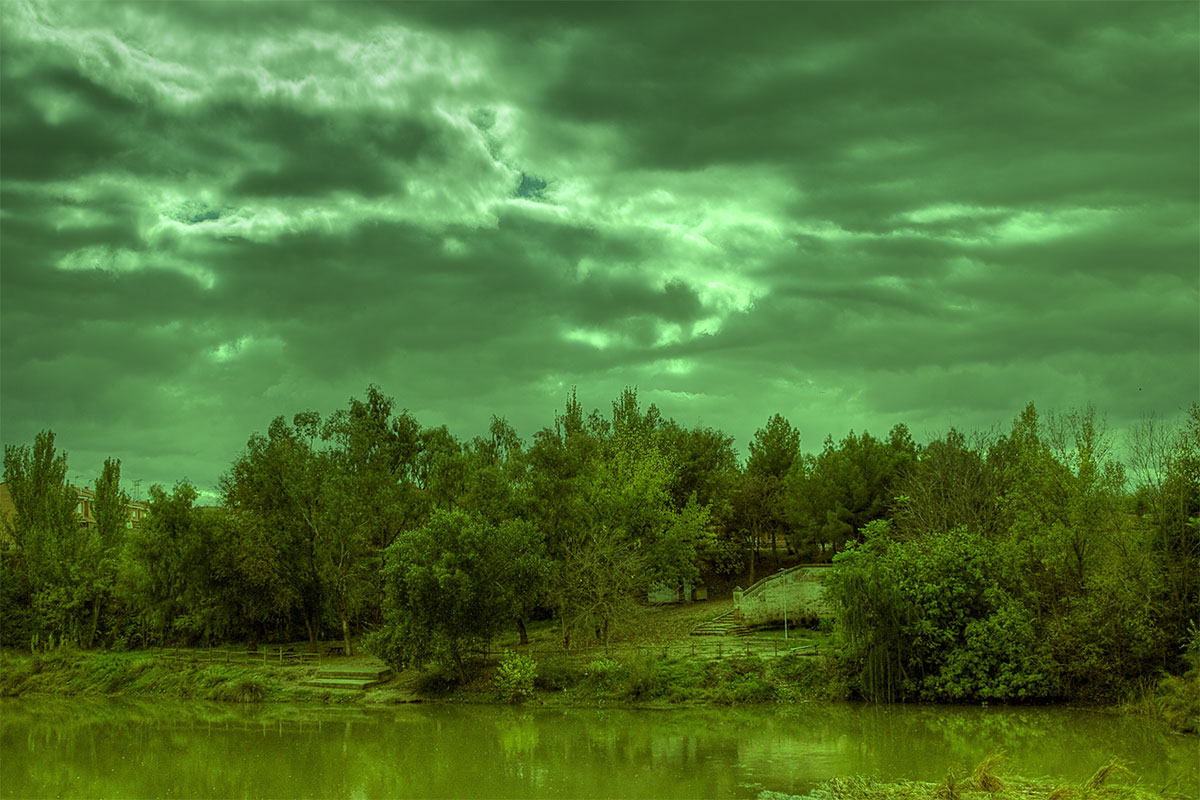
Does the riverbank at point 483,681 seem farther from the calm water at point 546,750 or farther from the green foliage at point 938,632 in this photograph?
the green foliage at point 938,632

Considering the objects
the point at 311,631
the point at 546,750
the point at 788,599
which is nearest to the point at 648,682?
the point at 546,750

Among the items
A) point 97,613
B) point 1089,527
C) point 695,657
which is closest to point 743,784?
point 695,657

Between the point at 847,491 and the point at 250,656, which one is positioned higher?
the point at 847,491

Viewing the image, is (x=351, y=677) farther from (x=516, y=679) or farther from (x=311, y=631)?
(x=516, y=679)

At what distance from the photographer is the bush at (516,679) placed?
118 ft

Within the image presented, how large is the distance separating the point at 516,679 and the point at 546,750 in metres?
8.98

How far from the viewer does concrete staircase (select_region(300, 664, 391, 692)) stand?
126 feet

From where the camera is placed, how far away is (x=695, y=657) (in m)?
37.9

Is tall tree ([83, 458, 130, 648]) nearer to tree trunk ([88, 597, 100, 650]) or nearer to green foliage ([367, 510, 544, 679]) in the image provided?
Answer: tree trunk ([88, 597, 100, 650])

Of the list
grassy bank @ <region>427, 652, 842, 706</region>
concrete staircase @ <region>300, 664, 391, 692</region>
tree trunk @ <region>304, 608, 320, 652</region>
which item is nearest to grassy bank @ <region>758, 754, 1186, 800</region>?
grassy bank @ <region>427, 652, 842, 706</region>

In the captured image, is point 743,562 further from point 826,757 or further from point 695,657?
point 826,757

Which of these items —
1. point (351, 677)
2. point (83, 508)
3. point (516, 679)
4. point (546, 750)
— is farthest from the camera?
point (83, 508)

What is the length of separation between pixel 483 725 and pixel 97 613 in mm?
26699

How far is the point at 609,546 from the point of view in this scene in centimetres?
4119
